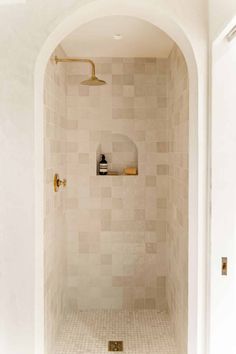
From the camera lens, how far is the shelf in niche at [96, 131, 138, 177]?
11.9 feet

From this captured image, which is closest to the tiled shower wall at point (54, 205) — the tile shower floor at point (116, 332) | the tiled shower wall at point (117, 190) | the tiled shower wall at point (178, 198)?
the tiled shower wall at point (117, 190)

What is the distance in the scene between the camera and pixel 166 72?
11.4 feet

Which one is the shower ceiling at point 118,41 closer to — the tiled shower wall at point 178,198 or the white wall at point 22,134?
the tiled shower wall at point 178,198

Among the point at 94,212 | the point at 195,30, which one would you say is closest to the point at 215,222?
the point at 195,30

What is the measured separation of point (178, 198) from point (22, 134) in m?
1.41

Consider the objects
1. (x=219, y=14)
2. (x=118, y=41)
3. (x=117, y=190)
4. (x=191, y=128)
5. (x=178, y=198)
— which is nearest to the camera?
(x=219, y=14)

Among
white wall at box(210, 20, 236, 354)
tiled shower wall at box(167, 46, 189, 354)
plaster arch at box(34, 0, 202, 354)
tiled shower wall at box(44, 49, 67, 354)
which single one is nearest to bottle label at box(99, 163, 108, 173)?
tiled shower wall at box(44, 49, 67, 354)

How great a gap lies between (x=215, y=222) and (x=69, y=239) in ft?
6.66

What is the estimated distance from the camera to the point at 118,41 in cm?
303

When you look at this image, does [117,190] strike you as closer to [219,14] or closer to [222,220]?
[222,220]

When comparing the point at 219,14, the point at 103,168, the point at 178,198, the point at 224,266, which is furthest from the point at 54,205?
the point at 219,14

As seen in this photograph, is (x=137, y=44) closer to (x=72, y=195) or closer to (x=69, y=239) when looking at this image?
(x=72, y=195)

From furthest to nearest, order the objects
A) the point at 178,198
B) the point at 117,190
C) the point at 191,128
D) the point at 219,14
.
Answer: the point at 117,190 < the point at 178,198 < the point at 191,128 < the point at 219,14

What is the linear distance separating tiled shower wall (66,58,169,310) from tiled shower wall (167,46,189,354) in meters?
0.20
